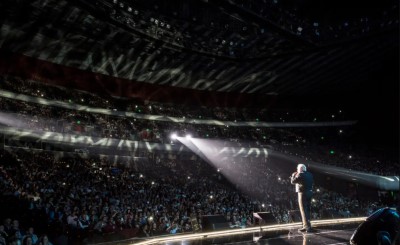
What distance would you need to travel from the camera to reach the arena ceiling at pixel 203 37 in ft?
39.3

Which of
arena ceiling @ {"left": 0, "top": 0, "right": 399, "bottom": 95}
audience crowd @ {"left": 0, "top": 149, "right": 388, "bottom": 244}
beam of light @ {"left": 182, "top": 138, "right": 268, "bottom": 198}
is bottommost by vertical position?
audience crowd @ {"left": 0, "top": 149, "right": 388, "bottom": 244}

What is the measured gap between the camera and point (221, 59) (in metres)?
16.2

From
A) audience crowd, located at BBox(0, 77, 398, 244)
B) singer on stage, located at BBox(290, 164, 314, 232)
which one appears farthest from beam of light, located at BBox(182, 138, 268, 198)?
singer on stage, located at BBox(290, 164, 314, 232)

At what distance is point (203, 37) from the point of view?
14391mm

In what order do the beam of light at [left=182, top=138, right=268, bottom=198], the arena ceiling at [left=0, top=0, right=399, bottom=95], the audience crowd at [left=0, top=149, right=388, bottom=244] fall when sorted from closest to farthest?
the audience crowd at [left=0, top=149, right=388, bottom=244], the arena ceiling at [left=0, top=0, right=399, bottom=95], the beam of light at [left=182, top=138, right=268, bottom=198]

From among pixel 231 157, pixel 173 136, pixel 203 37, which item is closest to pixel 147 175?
pixel 173 136

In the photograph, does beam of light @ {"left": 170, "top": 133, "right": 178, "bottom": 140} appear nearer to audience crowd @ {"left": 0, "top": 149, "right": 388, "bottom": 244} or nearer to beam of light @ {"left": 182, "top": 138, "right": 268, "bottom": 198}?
beam of light @ {"left": 182, "top": 138, "right": 268, "bottom": 198}

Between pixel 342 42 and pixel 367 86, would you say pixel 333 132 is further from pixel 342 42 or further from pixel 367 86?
pixel 342 42

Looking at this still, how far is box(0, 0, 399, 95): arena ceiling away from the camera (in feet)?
39.3

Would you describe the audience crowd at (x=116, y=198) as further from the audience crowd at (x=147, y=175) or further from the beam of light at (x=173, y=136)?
the beam of light at (x=173, y=136)

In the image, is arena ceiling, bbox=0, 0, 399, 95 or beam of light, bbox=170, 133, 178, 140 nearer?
arena ceiling, bbox=0, 0, 399, 95

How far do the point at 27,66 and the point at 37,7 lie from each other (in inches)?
203

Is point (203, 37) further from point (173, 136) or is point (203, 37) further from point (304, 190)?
point (173, 136)

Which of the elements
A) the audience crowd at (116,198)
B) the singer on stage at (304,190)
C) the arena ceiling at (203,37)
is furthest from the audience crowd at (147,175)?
the arena ceiling at (203,37)
